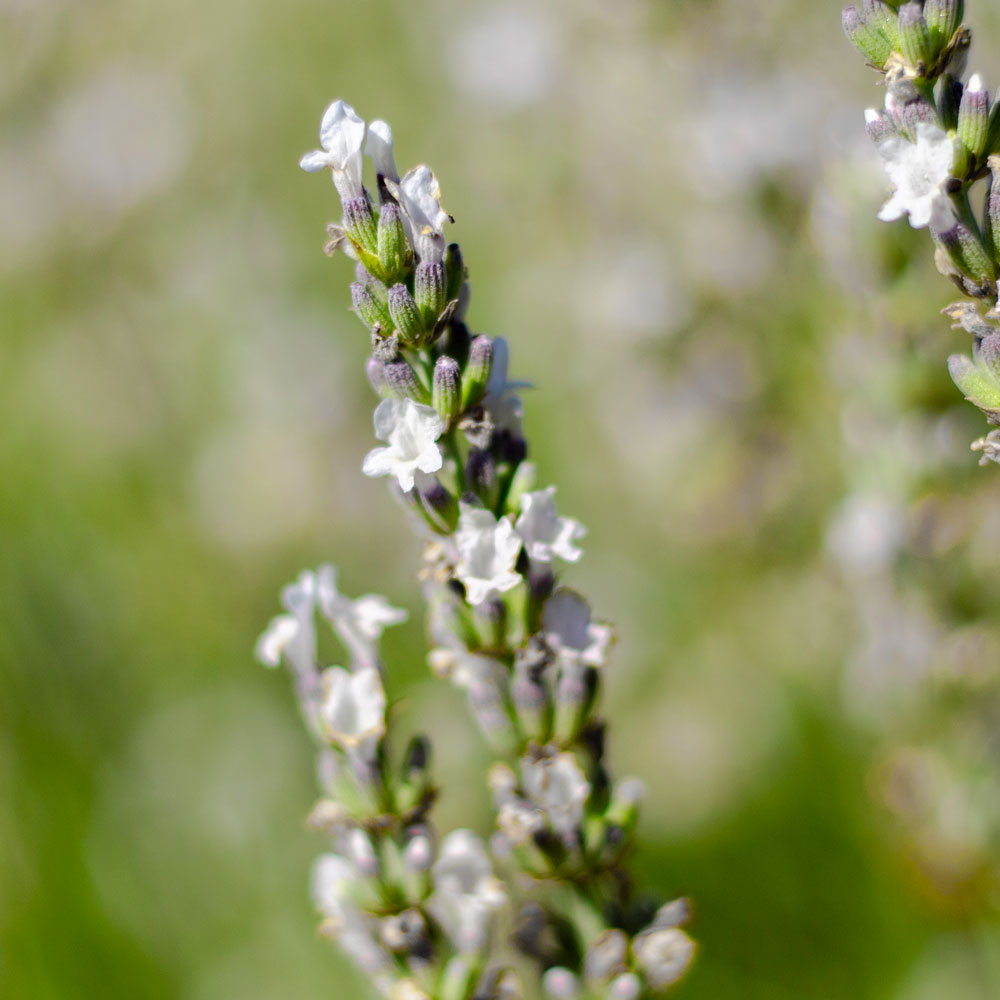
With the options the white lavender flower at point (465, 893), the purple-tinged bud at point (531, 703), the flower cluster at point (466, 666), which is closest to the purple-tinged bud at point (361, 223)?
the flower cluster at point (466, 666)

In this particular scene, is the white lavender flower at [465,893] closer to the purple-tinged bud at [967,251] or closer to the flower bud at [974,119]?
the purple-tinged bud at [967,251]

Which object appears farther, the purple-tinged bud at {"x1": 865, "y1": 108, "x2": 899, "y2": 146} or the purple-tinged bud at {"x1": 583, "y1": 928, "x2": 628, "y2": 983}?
the purple-tinged bud at {"x1": 583, "y1": 928, "x2": 628, "y2": 983}

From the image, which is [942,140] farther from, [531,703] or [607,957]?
[607,957]

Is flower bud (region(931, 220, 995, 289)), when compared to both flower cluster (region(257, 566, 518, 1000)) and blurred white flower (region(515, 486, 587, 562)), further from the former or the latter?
flower cluster (region(257, 566, 518, 1000))

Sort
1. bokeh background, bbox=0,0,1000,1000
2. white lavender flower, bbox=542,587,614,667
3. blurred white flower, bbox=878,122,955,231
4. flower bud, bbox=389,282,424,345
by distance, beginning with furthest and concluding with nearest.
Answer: bokeh background, bbox=0,0,1000,1000 < white lavender flower, bbox=542,587,614,667 < flower bud, bbox=389,282,424,345 < blurred white flower, bbox=878,122,955,231

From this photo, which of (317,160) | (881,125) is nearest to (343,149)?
(317,160)

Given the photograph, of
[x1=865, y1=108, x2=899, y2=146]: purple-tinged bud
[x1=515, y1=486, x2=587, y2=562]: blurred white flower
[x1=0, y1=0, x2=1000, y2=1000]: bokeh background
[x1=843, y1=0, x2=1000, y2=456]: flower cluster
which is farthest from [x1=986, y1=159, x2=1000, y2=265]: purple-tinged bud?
[x1=0, y1=0, x2=1000, y2=1000]: bokeh background
